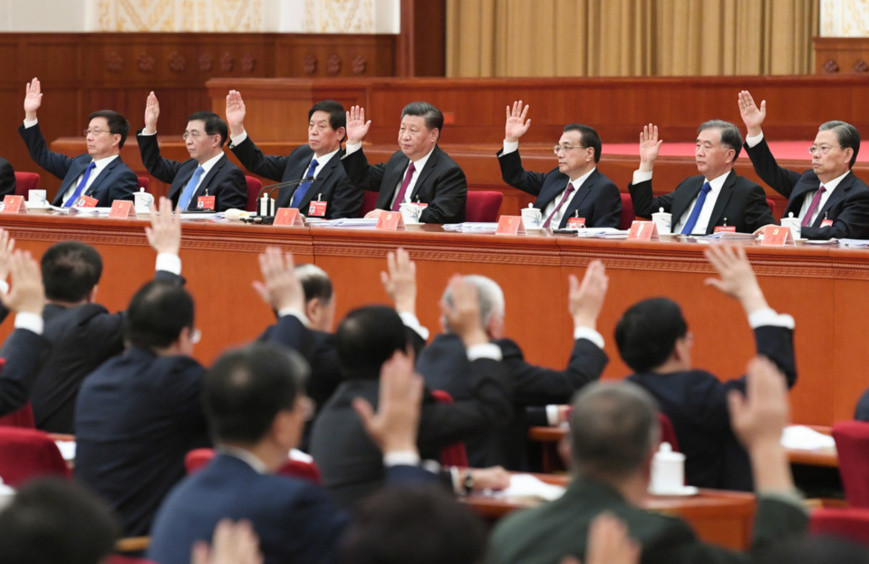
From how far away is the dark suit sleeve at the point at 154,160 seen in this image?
290 inches

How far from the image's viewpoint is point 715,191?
6.00 meters

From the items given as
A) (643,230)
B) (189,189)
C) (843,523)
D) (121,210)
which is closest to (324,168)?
(189,189)

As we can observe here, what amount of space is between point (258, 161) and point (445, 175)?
47.2 inches

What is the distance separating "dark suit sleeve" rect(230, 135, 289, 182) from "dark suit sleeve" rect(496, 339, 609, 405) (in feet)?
12.7

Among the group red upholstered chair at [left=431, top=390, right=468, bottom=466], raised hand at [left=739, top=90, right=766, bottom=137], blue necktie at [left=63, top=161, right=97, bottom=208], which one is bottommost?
red upholstered chair at [left=431, top=390, right=468, bottom=466]

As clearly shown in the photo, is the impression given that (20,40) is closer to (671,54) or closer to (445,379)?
(671,54)

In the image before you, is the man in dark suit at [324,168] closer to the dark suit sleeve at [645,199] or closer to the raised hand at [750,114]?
the dark suit sleeve at [645,199]

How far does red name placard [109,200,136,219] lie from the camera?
5980 millimetres

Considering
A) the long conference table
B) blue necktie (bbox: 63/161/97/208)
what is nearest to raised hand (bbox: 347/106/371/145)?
the long conference table

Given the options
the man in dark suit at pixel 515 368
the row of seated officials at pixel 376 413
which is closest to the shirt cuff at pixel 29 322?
the row of seated officials at pixel 376 413

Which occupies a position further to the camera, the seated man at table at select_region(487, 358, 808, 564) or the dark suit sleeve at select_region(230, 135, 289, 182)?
the dark suit sleeve at select_region(230, 135, 289, 182)

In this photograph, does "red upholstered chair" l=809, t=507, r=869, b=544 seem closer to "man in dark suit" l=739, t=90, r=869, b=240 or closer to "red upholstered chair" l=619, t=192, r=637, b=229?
"man in dark suit" l=739, t=90, r=869, b=240

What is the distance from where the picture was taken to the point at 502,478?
2898 mm

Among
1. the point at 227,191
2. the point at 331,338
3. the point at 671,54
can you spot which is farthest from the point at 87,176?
the point at 671,54
